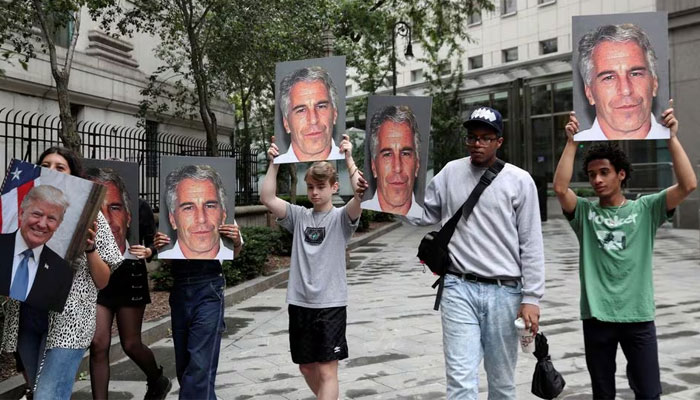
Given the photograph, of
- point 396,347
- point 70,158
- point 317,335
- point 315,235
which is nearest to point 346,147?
point 315,235

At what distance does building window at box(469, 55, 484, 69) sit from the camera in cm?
4177

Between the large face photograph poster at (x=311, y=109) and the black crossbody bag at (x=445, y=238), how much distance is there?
90 cm

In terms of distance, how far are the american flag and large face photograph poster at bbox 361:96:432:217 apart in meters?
1.92

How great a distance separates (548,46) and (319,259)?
36027 millimetres

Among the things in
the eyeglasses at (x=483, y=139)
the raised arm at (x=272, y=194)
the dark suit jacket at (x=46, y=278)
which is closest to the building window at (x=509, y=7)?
the raised arm at (x=272, y=194)

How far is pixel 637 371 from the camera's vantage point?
149 inches

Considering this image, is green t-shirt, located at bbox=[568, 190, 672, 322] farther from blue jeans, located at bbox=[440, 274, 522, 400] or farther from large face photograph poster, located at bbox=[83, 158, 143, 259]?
large face photograph poster, located at bbox=[83, 158, 143, 259]

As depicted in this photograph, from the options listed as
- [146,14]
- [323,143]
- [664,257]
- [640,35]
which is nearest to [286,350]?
[323,143]

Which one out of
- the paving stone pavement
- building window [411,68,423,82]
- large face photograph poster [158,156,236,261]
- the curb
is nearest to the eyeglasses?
large face photograph poster [158,156,236,261]

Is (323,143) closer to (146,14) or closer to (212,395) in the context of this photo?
(212,395)

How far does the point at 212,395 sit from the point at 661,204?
305 centimetres

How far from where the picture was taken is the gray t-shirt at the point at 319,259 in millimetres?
4375

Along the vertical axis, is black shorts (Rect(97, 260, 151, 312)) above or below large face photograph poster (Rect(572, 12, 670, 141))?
below

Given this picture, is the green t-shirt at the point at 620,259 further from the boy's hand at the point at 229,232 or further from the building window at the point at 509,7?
the building window at the point at 509,7
